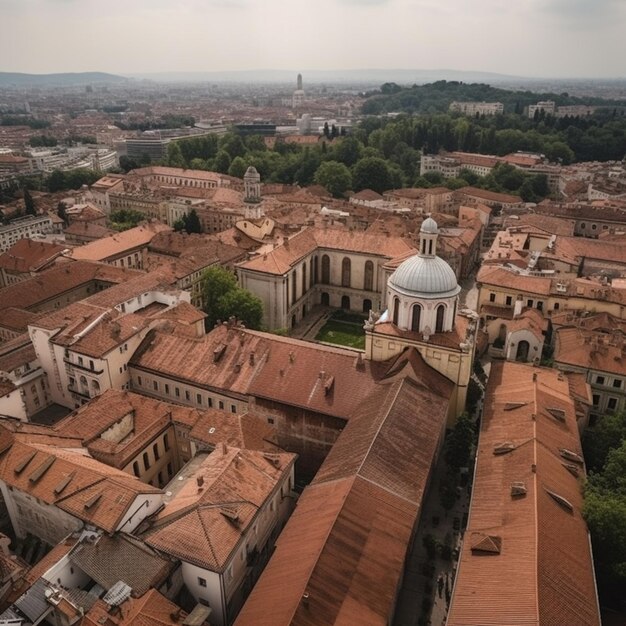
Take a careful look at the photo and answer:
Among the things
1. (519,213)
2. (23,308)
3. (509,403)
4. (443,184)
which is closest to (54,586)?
(509,403)

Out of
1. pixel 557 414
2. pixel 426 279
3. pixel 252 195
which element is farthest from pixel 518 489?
pixel 252 195

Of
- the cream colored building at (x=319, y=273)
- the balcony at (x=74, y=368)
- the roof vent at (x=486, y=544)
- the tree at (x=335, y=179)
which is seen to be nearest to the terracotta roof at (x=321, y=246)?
the cream colored building at (x=319, y=273)

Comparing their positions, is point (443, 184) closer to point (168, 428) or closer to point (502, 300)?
point (502, 300)

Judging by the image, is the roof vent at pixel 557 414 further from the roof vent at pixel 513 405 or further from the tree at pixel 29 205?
the tree at pixel 29 205

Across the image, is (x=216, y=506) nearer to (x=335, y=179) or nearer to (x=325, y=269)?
(x=325, y=269)

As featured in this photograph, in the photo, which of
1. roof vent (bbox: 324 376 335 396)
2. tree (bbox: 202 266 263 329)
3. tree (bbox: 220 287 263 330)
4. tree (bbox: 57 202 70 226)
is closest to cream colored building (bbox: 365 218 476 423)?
roof vent (bbox: 324 376 335 396)

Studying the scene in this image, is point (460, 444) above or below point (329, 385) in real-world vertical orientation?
below
